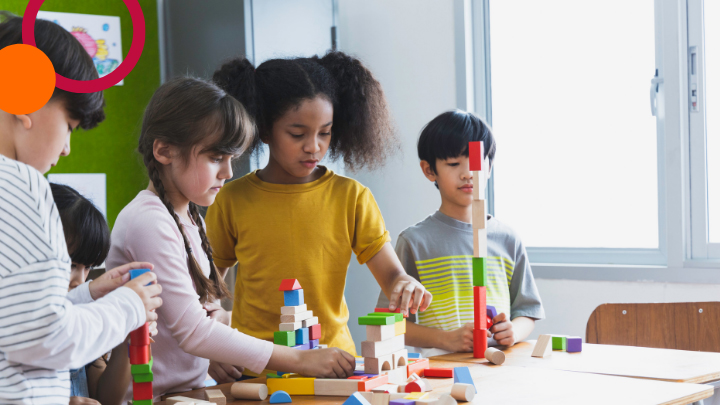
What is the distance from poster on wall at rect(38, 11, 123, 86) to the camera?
277cm

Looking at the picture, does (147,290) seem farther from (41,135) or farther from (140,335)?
(41,135)

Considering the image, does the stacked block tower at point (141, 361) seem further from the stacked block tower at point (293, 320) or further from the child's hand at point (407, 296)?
the child's hand at point (407, 296)

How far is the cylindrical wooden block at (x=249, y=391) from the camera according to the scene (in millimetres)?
1036

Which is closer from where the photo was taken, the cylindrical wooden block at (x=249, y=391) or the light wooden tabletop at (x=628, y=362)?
the cylindrical wooden block at (x=249, y=391)

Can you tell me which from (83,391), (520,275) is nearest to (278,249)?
(83,391)

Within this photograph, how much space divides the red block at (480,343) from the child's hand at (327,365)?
0.39 meters

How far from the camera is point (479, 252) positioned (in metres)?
1.36

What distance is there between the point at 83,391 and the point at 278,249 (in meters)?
0.54

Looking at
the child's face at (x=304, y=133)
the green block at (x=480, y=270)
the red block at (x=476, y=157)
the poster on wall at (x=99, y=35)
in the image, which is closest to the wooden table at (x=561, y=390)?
the green block at (x=480, y=270)

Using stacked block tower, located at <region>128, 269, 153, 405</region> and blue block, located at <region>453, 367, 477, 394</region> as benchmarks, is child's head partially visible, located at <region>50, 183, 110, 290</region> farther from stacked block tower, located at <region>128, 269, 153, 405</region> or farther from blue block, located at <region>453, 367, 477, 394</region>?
blue block, located at <region>453, 367, 477, 394</region>

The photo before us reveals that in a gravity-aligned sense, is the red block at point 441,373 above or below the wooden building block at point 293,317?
below

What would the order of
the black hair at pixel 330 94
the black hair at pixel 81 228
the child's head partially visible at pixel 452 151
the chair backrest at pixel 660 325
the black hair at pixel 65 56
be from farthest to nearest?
the child's head partially visible at pixel 452 151 < the chair backrest at pixel 660 325 < the black hair at pixel 330 94 < the black hair at pixel 81 228 < the black hair at pixel 65 56

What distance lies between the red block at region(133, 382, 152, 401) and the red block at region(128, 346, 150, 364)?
0.04m

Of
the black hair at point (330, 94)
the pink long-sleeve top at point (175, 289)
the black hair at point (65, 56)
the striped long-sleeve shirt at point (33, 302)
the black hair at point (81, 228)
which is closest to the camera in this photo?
the striped long-sleeve shirt at point (33, 302)
